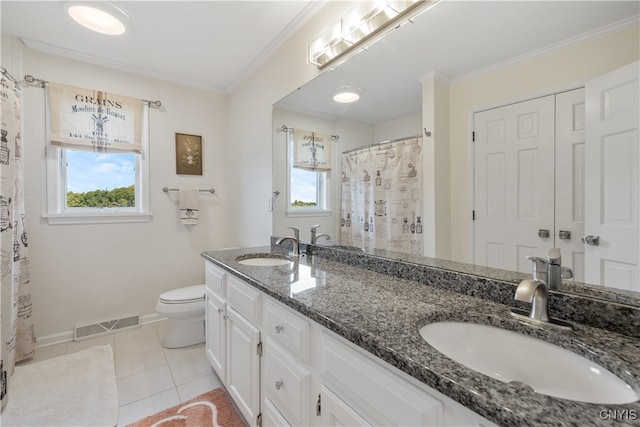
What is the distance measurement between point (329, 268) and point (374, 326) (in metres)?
0.77

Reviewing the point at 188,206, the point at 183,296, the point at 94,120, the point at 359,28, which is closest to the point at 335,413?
the point at 359,28

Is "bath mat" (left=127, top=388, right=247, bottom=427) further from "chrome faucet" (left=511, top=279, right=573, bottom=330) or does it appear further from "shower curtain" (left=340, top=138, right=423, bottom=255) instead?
"chrome faucet" (left=511, top=279, right=573, bottom=330)

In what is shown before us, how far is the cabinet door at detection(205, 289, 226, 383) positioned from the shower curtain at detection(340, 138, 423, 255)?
832 millimetres

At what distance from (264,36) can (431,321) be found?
2.26 m

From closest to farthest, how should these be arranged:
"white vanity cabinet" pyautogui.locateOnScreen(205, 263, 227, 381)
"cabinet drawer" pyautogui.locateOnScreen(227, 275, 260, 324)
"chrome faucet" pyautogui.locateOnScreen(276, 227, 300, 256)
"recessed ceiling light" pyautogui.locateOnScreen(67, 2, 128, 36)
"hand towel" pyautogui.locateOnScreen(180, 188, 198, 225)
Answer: "cabinet drawer" pyautogui.locateOnScreen(227, 275, 260, 324), "white vanity cabinet" pyautogui.locateOnScreen(205, 263, 227, 381), "recessed ceiling light" pyautogui.locateOnScreen(67, 2, 128, 36), "chrome faucet" pyautogui.locateOnScreen(276, 227, 300, 256), "hand towel" pyautogui.locateOnScreen(180, 188, 198, 225)

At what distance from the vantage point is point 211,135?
10.2 feet

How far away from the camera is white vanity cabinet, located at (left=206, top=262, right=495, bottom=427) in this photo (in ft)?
2.05

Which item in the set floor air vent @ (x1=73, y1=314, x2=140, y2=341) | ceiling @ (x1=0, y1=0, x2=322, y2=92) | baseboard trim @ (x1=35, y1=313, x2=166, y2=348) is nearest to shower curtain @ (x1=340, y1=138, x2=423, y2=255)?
ceiling @ (x1=0, y1=0, x2=322, y2=92)

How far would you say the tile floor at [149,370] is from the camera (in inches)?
66.6

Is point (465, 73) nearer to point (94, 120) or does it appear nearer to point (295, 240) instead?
point (295, 240)

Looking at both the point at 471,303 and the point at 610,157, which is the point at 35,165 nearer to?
the point at 471,303

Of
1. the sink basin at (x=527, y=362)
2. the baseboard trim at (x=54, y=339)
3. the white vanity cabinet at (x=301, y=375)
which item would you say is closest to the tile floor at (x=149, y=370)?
the baseboard trim at (x=54, y=339)

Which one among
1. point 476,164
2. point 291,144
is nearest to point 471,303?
point 476,164

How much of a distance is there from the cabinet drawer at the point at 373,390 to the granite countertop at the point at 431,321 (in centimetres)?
5
